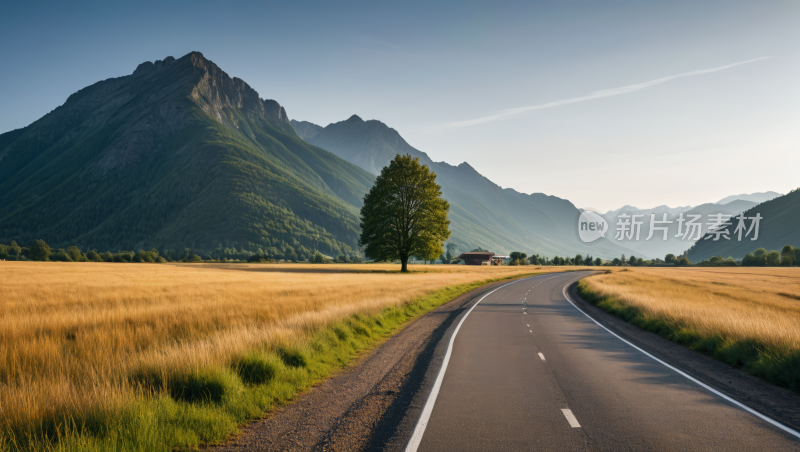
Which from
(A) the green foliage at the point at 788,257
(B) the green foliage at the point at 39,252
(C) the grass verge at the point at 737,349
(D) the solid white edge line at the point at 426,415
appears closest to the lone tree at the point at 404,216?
(C) the grass verge at the point at 737,349

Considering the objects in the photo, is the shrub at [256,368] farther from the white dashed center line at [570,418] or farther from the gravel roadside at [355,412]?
the white dashed center line at [570,418]

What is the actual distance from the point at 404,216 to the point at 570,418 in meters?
51.4

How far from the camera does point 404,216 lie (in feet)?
189

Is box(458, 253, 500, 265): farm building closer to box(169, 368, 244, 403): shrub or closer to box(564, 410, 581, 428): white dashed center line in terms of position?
box(564, 410, 581, 428): white dashed center line

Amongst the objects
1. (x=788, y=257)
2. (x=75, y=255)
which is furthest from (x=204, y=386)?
(x=788, y=257)

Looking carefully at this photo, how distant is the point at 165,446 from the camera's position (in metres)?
5.27

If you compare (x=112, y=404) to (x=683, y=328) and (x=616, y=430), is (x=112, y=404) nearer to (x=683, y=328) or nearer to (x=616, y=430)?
(x=616, y=430)

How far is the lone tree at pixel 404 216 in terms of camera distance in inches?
2247

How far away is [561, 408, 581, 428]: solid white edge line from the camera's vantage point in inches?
247

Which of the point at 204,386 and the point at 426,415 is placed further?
the point at 204,386

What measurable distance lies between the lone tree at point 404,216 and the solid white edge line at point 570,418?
162ft

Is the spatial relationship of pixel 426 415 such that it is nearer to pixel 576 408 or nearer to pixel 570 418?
pixel 570 418

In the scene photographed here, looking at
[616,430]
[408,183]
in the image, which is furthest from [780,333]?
[408,183]

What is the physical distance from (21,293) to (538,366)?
87.7 feet
